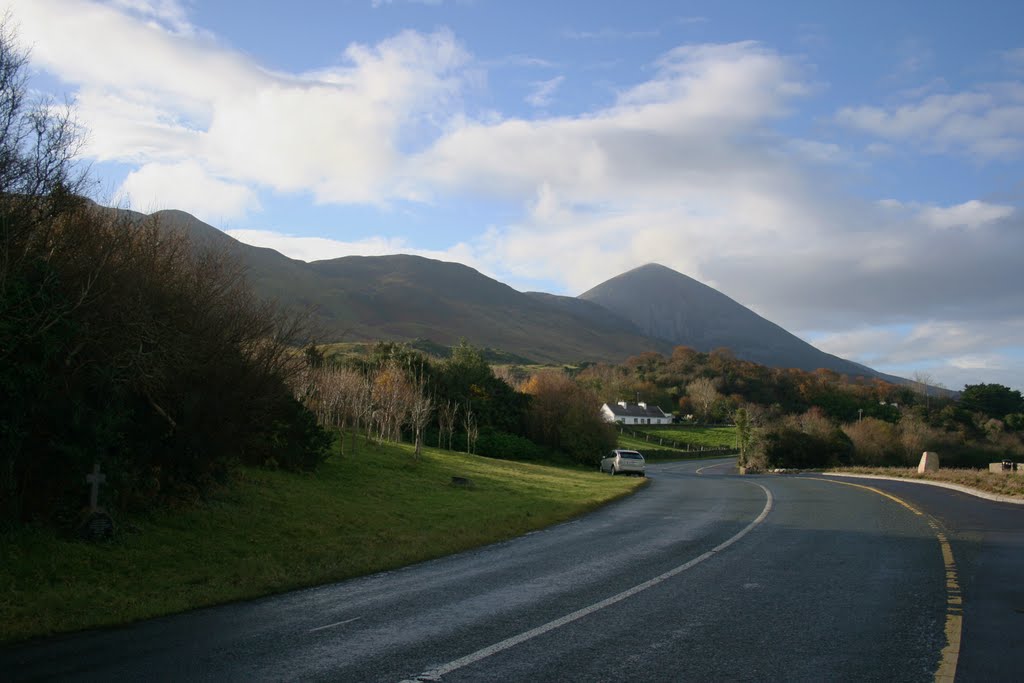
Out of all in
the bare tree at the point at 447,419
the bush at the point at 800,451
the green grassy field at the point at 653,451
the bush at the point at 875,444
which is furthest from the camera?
the green grassy field at the point at 653,451

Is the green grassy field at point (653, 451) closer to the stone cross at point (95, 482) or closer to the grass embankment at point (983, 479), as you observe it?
the grass embankment at point (983, 479)

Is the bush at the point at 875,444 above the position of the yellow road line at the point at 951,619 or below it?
above

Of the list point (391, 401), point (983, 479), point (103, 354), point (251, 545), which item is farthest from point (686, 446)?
point (103, 354)

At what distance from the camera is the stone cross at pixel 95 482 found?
1185 cm

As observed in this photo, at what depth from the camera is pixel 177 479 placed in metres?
15.0

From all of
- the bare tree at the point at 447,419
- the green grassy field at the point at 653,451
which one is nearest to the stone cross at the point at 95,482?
the bare tree at the point at 447,419

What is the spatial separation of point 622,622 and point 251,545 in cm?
781

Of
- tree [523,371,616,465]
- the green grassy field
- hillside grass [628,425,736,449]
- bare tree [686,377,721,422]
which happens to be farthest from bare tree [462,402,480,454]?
bare tree [686,377,721,422]

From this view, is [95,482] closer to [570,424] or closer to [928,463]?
[928,463]

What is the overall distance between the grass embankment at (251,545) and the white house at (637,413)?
107352 mm

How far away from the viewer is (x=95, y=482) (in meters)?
11.9

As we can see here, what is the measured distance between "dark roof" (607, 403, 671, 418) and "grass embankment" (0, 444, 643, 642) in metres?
107

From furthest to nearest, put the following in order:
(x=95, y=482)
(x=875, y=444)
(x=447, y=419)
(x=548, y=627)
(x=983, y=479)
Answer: (x=875, y=444), (x=447, y=419), (x=983, y=479), (x=95, y=482), (x=548, y=627)

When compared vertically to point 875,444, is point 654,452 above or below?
below
